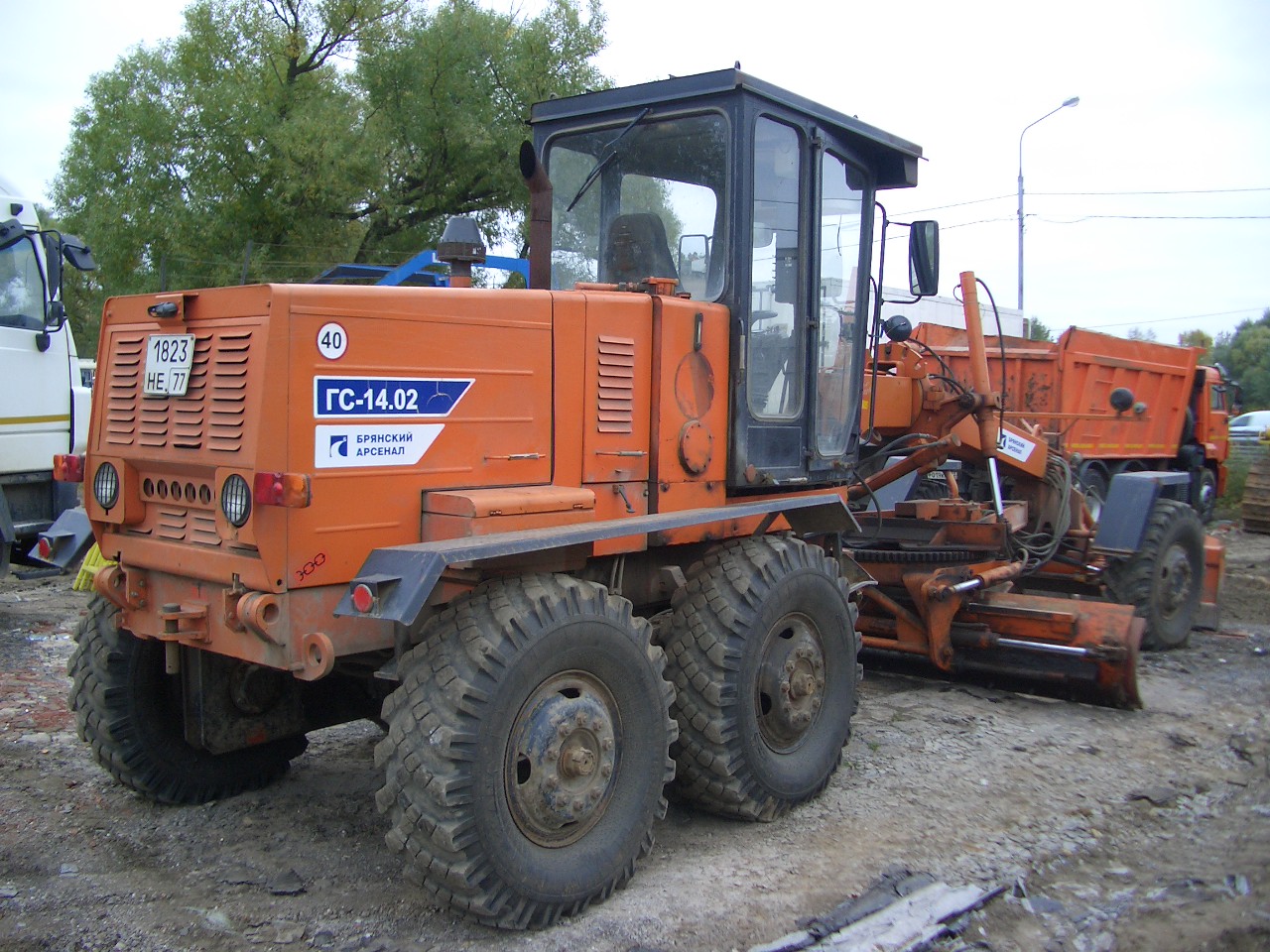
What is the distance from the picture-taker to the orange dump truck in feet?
36.8

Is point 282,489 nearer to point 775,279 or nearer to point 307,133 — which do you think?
point 775,279

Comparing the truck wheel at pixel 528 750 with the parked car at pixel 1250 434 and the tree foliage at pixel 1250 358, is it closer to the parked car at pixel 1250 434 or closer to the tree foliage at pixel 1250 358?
the parked car at pixel 1250 434

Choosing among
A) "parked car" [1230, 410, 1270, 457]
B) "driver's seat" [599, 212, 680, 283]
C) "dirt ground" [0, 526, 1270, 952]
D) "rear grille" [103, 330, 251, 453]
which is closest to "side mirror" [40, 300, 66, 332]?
"dirt ground" [0, 526, 1270, 952]

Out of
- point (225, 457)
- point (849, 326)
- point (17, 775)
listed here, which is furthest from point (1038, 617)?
point (17, 775)

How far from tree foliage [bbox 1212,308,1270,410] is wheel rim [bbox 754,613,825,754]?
1542 inches

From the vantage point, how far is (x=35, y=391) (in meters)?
8.71

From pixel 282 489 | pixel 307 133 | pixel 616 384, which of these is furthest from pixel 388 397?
pixel 307 133

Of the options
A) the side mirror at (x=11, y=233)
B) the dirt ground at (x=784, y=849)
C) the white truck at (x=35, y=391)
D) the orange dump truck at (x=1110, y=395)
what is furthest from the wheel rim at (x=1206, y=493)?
the side mirror at (x=11, y=233)

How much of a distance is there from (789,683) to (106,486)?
9.08 feet

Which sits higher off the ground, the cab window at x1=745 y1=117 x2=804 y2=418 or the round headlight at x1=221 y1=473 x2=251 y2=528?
the cab window at x1=745 y1=117 x2=804 y2=418

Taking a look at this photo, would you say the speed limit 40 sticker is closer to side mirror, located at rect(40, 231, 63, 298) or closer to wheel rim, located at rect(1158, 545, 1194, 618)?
wheel rim, located at rect(1158, 545, 1194, 618)

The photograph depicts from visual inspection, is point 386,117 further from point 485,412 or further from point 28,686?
point 485,412

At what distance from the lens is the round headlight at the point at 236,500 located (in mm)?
3506

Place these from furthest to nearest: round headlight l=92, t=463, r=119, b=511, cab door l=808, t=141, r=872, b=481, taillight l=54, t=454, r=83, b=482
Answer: cab door l=808, t=141, r=872, b=481 → taillight l=54, t=454, r=83, b=482 → round headlight l=92, t=463, r=119, b=511
